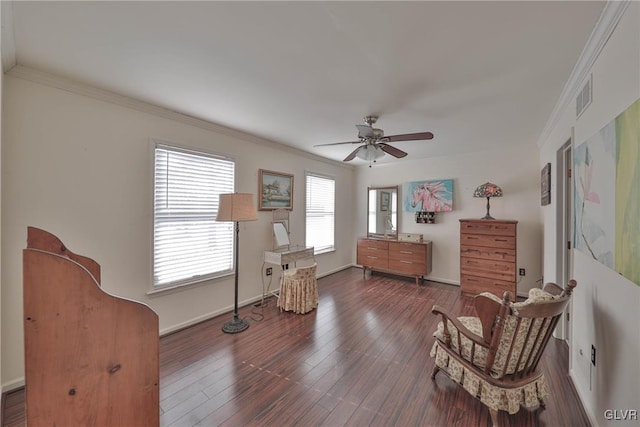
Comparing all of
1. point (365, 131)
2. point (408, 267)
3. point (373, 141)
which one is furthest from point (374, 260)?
point (365, 131)

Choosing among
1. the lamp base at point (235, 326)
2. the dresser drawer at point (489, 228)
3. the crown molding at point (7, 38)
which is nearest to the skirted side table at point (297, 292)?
the lamp base at point (235, 326)

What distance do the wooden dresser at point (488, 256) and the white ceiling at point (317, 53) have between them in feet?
5.78

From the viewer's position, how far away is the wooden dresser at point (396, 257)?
184 inches

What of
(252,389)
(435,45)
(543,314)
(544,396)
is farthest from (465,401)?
(435,45)

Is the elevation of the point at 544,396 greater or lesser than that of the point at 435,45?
lesser

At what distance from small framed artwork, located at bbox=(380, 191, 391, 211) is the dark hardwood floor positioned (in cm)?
260

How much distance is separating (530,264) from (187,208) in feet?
16.7

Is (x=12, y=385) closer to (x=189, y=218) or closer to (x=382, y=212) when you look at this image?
(x=189, y=218)

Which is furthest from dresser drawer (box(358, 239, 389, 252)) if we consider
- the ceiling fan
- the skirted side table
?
the ceiling fan

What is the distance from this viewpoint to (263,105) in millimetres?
2607

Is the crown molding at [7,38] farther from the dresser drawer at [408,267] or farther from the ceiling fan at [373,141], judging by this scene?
the dresser drawer at [408,267]

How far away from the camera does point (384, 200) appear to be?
553cm

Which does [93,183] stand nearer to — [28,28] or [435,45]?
[28,28]

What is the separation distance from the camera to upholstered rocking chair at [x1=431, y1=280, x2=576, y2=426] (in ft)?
5.00
